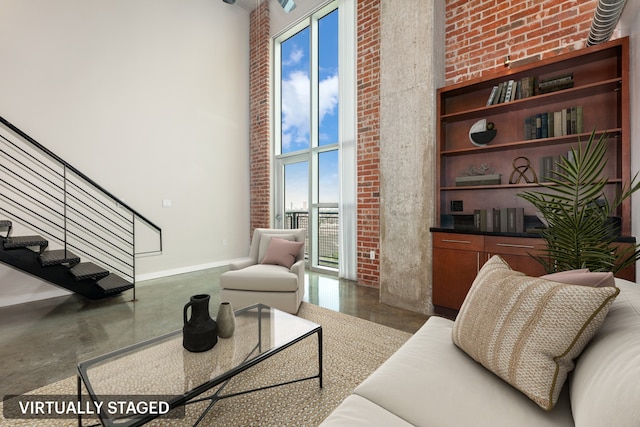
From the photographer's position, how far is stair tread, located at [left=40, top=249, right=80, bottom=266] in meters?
2.94

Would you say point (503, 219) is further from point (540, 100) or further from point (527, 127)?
point (540, 100)

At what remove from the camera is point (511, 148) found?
289cm

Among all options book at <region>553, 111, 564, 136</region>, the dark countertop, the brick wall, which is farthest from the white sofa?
the brick wall

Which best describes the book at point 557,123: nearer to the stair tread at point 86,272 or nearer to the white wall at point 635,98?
the white wall at point 635,98

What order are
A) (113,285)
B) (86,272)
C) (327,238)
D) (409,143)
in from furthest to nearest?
1. (327,238)
2. (113,285)
3. (86,272)
4. (409,143)

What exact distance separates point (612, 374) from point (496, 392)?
0.38 m

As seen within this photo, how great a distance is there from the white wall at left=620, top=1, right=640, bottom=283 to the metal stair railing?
476 cm

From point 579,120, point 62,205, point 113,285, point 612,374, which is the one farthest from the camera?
point 62,205

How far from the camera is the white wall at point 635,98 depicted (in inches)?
77.7

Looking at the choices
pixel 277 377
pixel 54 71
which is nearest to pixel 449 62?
pixel 277 377

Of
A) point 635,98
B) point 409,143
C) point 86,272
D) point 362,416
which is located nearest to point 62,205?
point 86,272

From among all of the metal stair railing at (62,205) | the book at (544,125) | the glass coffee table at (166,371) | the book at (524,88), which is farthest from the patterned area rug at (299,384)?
→ the metal stair railing at (62,205)

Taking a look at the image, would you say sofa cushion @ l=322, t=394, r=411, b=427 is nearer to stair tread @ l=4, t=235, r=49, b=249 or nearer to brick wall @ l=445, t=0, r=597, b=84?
brick wall @ l=445, t=0, r=597, b=84

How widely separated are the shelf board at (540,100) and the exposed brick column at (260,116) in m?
3.41
